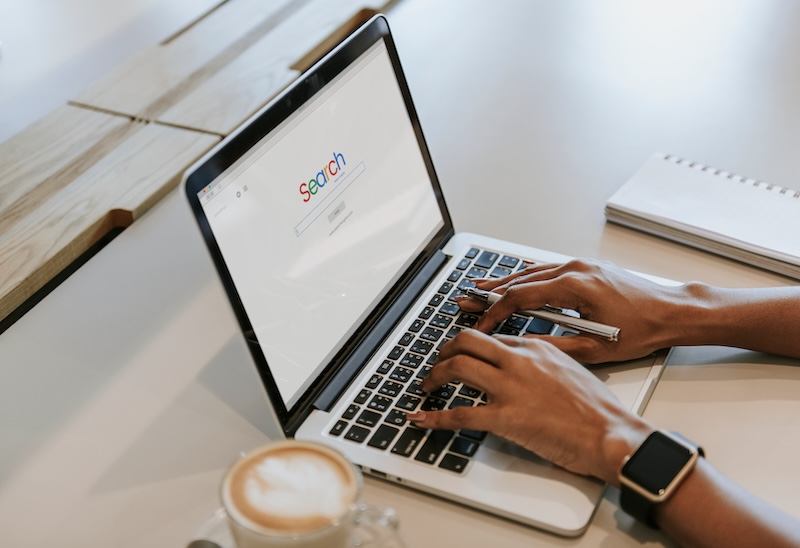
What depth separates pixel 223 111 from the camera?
141 centimetres

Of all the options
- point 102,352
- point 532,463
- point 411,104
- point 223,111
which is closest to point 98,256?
point 102,352

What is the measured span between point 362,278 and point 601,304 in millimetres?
255

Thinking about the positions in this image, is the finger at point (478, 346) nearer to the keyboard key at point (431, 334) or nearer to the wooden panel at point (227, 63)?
the keyboard key at point (431, 334)

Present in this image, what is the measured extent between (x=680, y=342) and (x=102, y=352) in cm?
64

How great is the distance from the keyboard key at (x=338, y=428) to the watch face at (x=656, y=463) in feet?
0.87

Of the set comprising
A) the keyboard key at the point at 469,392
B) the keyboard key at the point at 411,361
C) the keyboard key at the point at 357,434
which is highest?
the keyboard key at the point at 357,434

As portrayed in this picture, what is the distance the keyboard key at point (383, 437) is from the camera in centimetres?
85

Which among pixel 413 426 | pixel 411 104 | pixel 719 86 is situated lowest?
pixel 719 86

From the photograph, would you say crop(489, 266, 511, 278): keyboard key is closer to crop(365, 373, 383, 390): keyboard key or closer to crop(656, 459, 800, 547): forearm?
crop(365, 373, 383, 390): keyboard key

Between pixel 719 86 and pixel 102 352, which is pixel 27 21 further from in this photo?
pixel 719 86

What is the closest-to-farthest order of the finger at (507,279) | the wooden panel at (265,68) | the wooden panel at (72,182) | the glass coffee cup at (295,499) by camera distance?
the glass coffee cup at (295,499), the finger at (507,279), the wooden panel at (72,182), the wooden panel at (265,68)

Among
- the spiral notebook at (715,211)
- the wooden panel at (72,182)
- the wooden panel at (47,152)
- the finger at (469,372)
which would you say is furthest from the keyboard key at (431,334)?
the wooden panel at (47,152)

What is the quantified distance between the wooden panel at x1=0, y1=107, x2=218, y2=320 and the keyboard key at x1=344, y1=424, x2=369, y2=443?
483 mm

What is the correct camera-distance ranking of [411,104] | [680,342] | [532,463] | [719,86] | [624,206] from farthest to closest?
[719,86] < [624,206] < [411,104] < [680,342] < [532,463]
